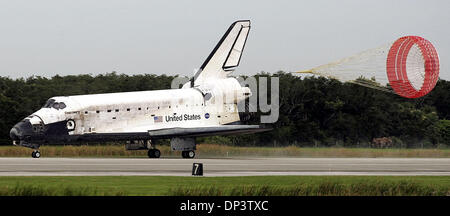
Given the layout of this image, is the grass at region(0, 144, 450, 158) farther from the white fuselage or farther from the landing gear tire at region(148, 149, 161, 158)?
the landing gear tire at region(148, 149, 161, 158)

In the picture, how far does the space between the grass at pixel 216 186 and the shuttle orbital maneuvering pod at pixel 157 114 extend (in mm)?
17522

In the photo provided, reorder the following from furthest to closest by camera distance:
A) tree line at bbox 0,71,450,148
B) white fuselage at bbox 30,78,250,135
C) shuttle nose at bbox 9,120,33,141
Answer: tree line at bbox 0,71,450,148 < white fuselage at bbox 30,78,250,135 < shuttle nose at bbox 9,120,33,141

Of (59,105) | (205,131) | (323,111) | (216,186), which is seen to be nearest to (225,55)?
(205,131)

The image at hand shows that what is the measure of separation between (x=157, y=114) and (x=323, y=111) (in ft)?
109

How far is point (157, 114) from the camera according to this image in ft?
161

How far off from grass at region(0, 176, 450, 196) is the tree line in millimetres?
43776

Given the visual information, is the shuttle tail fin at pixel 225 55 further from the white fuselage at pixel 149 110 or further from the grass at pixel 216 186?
the grass at pixel 216 186

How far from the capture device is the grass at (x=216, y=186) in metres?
22.2

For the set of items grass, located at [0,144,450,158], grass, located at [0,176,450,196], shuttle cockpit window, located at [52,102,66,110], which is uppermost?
shuttle cockpit window, located at [52,102,66,110]

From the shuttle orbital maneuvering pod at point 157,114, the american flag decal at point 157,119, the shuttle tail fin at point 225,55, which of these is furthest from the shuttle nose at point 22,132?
the shuttle tail fin at point 225,55

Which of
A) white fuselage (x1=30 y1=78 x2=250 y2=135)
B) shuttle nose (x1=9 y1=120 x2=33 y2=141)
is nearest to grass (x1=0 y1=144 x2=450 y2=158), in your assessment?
white fuselage (x1=30 y1=78 x2=250 y2=135)

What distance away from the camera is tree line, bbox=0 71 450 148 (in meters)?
74.8

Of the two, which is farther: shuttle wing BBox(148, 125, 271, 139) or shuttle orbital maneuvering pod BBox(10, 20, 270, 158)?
shuttle wing BBox(148, 125, 271, 139)

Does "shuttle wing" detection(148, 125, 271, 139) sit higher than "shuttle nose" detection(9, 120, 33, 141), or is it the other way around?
"shuttle nose" detection(9, 120, 33, 141)
